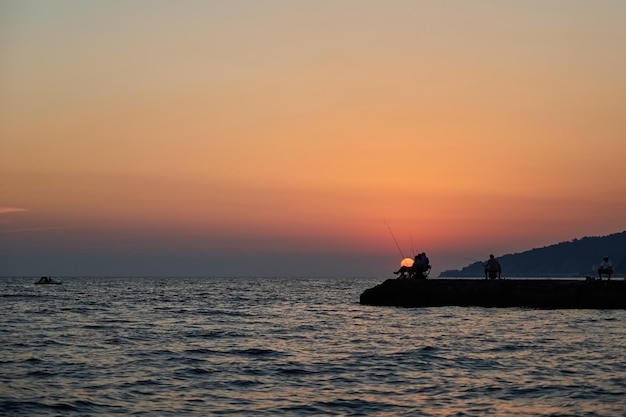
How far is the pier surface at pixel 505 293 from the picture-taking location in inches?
1549

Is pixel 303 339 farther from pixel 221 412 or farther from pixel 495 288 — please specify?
pixel 495 288

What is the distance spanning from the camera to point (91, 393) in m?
16.6

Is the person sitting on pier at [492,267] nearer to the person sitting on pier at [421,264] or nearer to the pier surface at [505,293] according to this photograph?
the pier surface at [505,293]

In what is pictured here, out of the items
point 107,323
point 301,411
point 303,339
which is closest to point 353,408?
point 301,411

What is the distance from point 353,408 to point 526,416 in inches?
129

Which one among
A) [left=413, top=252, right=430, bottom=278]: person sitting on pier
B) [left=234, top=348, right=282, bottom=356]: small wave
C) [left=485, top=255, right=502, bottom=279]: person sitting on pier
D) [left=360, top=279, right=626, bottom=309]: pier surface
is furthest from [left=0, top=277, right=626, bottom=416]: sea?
[left=413, top=252, right=430, bottom=278]: person sitting on pier

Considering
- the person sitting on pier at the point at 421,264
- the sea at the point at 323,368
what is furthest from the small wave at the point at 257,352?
the person sitting on pier at the point at 421,264

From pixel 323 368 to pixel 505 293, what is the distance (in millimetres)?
23977

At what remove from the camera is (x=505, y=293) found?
138ft

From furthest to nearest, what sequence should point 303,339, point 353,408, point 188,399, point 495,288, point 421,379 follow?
point 495,288
point 303,339
point 421,379
point 188,399
point 353,408

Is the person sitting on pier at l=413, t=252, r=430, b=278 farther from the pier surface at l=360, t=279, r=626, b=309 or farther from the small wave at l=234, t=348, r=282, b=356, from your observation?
the small wave at l=234, t=348, r=282, b=356

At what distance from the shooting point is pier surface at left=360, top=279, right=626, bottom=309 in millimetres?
39344

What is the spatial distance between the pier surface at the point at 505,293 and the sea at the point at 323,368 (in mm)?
4315

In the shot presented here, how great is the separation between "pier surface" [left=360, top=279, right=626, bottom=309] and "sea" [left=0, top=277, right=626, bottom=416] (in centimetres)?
432
